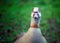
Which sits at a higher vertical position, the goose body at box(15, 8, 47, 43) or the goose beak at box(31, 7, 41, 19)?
the goose beak at box(31, 7, 41, 19)

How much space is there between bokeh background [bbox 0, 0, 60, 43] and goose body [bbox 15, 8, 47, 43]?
76 millimetres

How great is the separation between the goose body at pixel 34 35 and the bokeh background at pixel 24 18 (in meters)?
0.08

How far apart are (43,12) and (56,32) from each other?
0.90 ft

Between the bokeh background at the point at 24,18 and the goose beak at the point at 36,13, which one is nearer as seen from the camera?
the goose beak at the point at 36,13

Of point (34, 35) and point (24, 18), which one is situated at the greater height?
point (24, 18)

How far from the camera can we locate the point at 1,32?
7.58 feet

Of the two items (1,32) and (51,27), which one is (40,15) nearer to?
(51,27)

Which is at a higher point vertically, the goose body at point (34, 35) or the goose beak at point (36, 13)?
the goose beak at point (36, 13)

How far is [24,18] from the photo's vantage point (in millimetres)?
2326

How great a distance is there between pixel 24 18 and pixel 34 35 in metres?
0.25

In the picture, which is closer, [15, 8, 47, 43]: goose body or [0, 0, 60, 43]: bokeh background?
[15, 8, 47, 43]: goose body

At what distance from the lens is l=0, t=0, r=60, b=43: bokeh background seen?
231 centimetres

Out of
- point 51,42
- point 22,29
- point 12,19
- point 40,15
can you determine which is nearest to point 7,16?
point 12,19

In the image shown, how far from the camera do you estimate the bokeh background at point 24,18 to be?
7.57 ft
